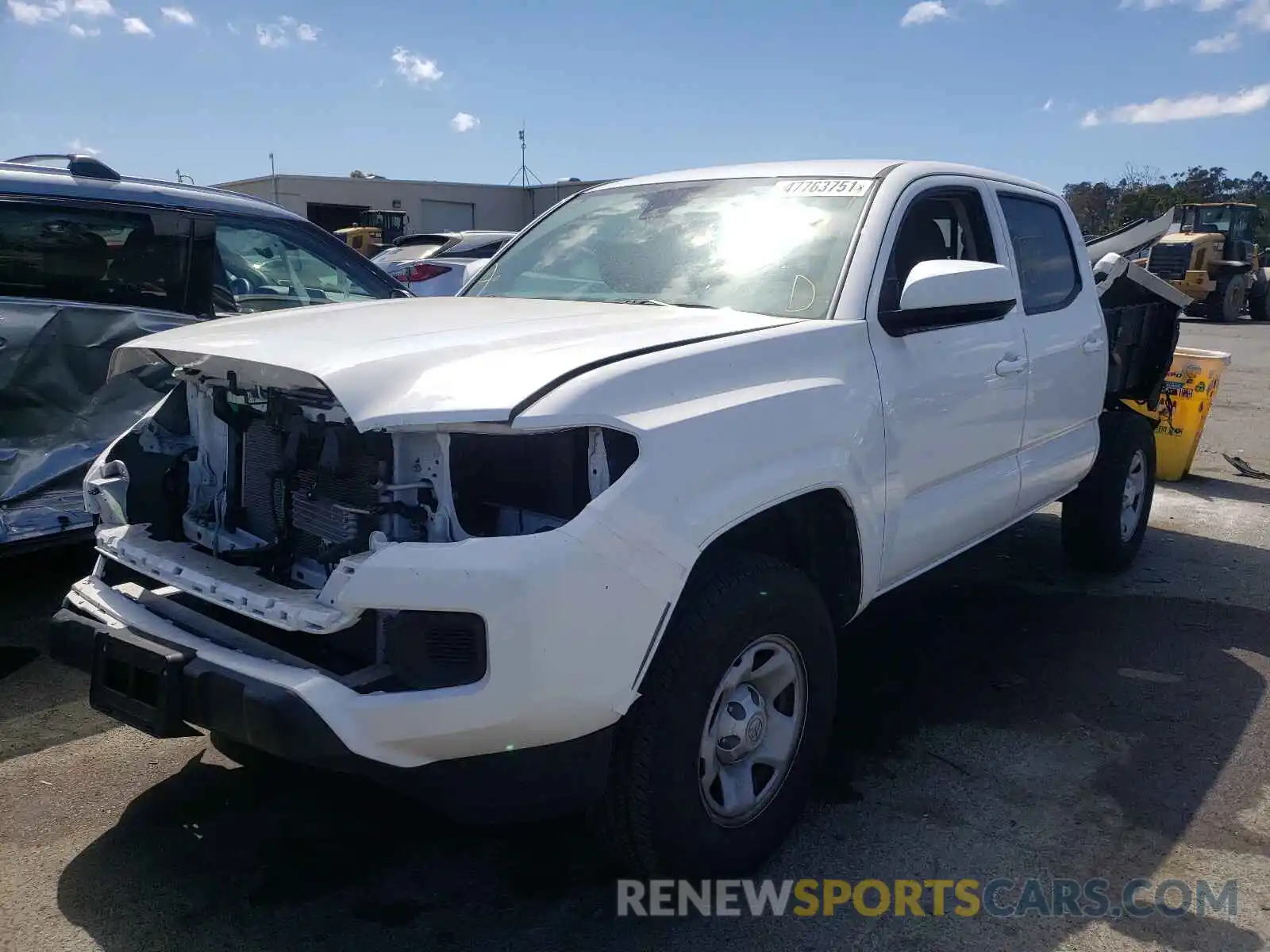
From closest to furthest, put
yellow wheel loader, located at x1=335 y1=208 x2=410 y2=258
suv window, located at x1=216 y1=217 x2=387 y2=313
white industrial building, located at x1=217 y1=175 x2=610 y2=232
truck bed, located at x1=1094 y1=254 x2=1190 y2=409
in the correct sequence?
suv window, located at x1=216 y1=217 x2=387 y2=313 → truck bed, located at x1=1094 y1=254 x2=1190 y2=409 → yellow wheel loader, located at x1=335 y1=208 x2=410 y2=258 → white industrial building, located at x1=217 y1=175 x2=610 y2=232

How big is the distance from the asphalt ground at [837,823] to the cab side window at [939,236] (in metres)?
1.57

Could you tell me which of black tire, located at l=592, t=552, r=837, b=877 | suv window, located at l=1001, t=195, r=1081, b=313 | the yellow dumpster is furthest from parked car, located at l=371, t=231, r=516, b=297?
black tire, located at l=592, t=552, r=837, b=877

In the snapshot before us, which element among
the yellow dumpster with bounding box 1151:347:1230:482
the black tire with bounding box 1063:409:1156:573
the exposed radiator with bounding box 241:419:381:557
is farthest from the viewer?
the yellow dumpster with bounding box 1151:347:1230:482

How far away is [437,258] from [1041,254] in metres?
7.98

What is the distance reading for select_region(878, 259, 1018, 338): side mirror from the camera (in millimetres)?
3131

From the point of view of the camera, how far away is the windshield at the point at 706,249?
331cm

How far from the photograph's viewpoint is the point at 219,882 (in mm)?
2773

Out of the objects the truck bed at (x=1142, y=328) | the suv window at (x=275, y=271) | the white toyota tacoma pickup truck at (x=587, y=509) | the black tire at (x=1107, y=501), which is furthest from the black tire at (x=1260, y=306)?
the suv window at (x=275, y=271)

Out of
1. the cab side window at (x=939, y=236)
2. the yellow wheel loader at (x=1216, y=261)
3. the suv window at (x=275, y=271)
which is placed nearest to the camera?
the cab side window at (x=939, y=236)

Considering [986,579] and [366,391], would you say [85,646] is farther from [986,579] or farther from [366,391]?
[986,579]

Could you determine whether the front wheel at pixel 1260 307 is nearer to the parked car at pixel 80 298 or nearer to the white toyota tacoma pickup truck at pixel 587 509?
the white toyota tacoma pickup truck at pixel 587 509

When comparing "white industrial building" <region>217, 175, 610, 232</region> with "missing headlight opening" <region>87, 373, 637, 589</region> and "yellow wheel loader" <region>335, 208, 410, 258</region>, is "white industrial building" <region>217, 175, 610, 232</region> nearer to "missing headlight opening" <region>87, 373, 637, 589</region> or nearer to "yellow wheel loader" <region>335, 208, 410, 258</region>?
"yellow wheel loader" <region>335, 208, 410, 258</region>

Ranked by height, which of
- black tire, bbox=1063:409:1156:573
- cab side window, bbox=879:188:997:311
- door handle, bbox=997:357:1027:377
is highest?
cab side window, bbox=879:188:997:311

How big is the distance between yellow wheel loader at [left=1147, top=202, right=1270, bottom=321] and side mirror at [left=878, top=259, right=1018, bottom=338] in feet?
74.3
